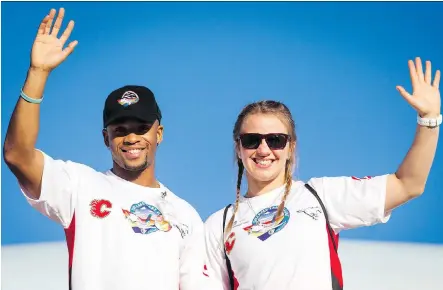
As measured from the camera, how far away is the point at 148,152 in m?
4.16

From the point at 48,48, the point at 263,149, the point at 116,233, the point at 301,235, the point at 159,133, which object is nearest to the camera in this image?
the point at 48,48

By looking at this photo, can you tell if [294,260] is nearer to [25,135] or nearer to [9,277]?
[25,135]

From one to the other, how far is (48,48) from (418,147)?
211cm

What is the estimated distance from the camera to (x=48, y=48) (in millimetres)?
3549

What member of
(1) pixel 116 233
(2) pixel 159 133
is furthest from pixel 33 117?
(2) pixel 159 133

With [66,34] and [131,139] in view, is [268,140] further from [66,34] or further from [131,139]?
[66,34]

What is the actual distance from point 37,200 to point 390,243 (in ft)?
46.5

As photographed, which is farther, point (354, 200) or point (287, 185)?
point (287, 185)

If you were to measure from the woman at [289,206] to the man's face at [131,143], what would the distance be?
57 centimetres

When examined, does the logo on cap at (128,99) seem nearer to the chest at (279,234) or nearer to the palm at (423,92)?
the chest at (279,234)

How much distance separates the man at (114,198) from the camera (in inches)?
138

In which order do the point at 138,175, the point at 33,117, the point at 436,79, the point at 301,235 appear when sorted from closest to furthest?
the point at 33,117 < the point at 436,79 < the point at 301,235 < the point at 138,175

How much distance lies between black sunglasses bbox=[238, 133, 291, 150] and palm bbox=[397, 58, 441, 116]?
790 mm

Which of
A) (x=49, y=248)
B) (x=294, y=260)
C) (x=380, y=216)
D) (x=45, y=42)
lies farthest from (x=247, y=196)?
(x=49, y=248)
